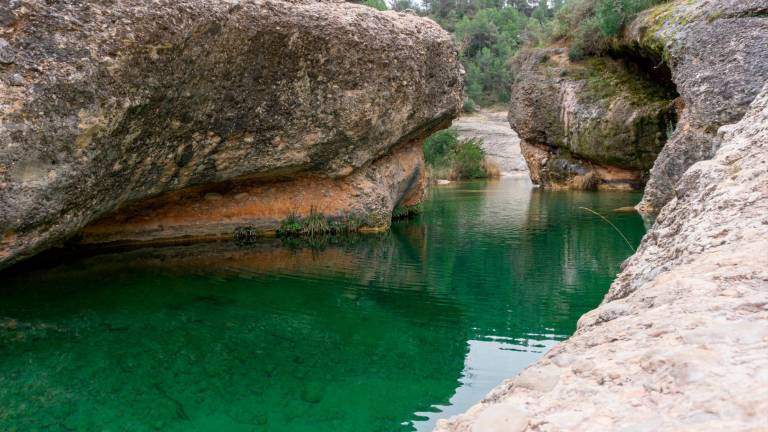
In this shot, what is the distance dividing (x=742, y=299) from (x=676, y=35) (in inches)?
601

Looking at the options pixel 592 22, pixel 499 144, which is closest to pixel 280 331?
pixel 592 22

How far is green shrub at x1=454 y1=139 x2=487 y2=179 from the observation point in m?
37.3

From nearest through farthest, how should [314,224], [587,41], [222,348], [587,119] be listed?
[222,348] < [314,224] < [587,119] < [587,41]

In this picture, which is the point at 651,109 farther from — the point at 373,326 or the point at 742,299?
the point at 742,299

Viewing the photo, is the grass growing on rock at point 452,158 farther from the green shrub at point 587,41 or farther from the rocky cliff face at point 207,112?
the rocky cliff face at point 207,112

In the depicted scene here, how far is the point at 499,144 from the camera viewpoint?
41.8 m

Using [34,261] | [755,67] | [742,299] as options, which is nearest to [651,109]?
[755,67]

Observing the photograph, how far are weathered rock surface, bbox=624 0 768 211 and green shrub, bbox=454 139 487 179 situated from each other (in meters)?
22.0

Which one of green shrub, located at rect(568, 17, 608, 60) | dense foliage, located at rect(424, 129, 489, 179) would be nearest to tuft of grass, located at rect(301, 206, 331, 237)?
green shrub, located at rect(568, 17, 608, 60)

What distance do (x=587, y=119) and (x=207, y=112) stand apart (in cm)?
1960

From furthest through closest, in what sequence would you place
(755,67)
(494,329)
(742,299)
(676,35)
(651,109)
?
(651,109)
(676,35)
(755,67)
(494,329)
(742,299)

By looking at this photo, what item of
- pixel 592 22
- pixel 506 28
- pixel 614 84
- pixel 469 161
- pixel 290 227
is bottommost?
pixel 290 227

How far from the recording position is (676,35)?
49.8 feet

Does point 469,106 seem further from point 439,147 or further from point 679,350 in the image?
point 679,350
